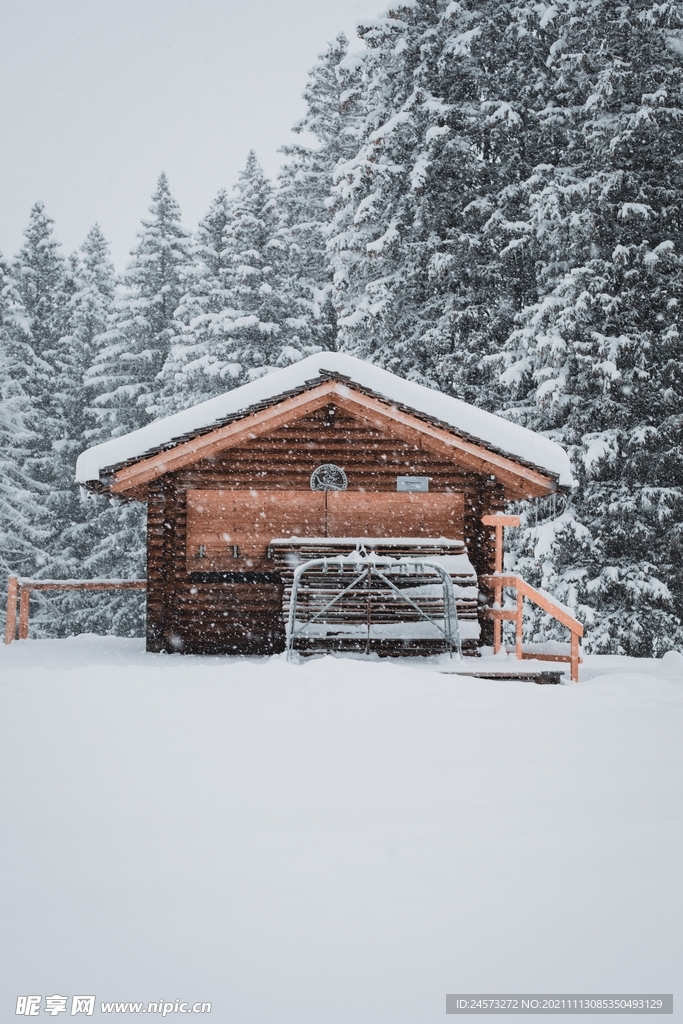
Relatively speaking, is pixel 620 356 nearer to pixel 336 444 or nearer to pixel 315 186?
pixel 336 444

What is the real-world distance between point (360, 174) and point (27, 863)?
70.3 ft

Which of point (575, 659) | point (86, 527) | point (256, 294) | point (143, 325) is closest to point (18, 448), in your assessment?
point (86, 527)

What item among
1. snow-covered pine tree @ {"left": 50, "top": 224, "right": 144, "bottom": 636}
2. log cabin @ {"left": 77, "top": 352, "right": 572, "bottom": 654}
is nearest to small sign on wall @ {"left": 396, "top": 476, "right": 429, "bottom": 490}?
log cabin @ {"left": 77, "top": 352, "right": 572, "bottom": 654}

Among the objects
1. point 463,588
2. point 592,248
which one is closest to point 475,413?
point 463,588

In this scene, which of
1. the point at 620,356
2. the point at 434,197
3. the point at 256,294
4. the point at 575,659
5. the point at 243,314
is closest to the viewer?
the point at 575,659

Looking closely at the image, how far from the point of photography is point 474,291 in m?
23.0

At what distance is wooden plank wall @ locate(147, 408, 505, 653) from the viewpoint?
1414 centimetres

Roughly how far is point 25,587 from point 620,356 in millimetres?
12804

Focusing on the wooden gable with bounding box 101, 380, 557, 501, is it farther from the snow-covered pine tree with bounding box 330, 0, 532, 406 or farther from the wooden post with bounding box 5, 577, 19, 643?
the snow-covered pine tree with bounding box 330, 0, 532, 406

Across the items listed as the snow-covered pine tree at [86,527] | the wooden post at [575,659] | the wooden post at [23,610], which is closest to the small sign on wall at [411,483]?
the wooden post at [575,659]

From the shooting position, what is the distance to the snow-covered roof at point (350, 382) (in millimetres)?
13719

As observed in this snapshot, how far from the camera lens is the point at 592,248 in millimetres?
20422

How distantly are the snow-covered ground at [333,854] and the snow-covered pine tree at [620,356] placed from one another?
37.7 feet

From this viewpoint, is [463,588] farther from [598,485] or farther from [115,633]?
[115,633]
